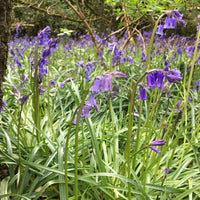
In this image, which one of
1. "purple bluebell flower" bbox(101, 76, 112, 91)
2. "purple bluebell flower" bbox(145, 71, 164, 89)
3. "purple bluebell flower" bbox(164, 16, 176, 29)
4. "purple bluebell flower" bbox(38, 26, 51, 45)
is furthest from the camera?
"purple bluebell flower" bbox(38, 26, 51, 45)

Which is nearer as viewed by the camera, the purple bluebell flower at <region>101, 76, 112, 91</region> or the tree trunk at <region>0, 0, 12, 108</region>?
the purple bluebell flower at <region>101, 76, 112, 91</region>

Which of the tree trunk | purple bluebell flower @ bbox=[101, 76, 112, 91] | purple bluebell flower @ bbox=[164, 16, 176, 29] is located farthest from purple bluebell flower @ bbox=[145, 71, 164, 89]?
the tree trunk

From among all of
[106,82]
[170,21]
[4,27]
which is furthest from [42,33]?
[106,82]

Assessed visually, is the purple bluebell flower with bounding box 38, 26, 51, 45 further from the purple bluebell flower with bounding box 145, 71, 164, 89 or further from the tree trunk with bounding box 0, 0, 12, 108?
the purple bluebell flower with bounding box 145, 71, 164, 89

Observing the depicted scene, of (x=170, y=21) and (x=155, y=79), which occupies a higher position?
(x=170, y=21)

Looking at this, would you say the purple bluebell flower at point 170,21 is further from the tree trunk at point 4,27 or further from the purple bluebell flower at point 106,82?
the tree trunk at point 4,27

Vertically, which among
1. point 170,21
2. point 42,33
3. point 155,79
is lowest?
point 155,79

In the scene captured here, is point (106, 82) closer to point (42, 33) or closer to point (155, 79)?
point (155, 79)

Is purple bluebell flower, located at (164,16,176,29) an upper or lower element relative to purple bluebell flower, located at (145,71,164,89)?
upper

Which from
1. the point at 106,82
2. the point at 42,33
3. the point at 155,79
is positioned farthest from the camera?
the point at 42,33

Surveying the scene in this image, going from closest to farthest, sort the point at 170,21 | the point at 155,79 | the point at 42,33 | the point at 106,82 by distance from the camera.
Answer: the point at 106,82 < the point at 155,79 < the point at 170,21 < the point at 42,33

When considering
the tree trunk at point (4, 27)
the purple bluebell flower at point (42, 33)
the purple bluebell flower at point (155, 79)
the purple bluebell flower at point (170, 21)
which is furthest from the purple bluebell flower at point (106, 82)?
the purple bluebell flower at point (42, 33)

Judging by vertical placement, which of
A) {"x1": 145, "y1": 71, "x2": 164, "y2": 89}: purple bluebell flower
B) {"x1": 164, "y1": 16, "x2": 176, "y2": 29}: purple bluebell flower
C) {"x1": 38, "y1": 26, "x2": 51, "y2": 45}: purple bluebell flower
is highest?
{"x1": 164, "y1": 16, "x2": 176, "y2": 29}: purple bluebell flower

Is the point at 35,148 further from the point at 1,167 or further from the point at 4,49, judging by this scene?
the point at 4,49
